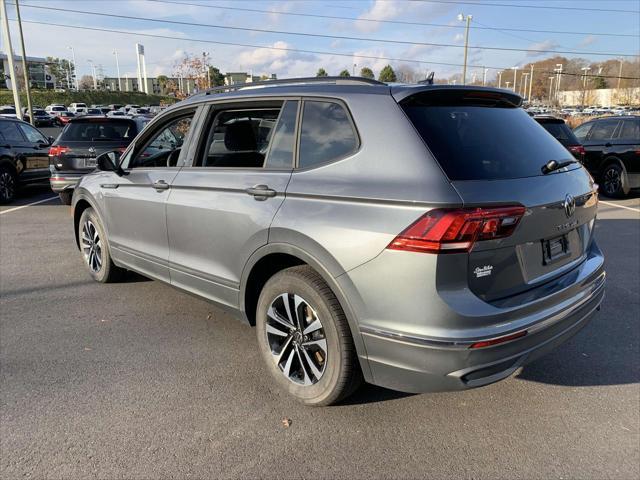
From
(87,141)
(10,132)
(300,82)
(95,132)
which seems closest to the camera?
(300,82)

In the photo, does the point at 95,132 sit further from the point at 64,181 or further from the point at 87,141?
the point at 64,181

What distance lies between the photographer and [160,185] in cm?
402

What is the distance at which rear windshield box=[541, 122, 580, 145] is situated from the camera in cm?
1131

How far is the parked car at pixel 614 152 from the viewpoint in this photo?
11133mm

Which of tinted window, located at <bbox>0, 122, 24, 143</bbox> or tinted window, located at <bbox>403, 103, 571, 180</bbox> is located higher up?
tinted window, located at <bbox>0, 122, 24, 143</bbox>

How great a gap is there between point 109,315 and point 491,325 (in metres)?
3.45

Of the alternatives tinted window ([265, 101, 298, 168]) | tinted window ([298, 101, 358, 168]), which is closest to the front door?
tinted window ([265, 101, 298, 168])

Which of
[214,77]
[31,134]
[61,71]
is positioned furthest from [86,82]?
[31,134]

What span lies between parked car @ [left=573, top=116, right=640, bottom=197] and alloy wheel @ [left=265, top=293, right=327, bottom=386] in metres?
10.7

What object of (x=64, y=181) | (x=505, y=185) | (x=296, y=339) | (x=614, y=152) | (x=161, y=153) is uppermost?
(x=161, y=153)

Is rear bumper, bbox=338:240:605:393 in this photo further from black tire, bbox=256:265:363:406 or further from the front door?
the front door

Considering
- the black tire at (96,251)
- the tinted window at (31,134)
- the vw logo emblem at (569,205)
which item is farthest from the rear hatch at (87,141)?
the vw logo emblem at (569,205)

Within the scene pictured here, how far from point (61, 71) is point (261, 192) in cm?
12862

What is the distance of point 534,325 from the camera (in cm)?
257
